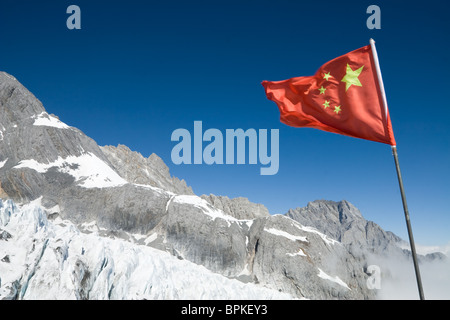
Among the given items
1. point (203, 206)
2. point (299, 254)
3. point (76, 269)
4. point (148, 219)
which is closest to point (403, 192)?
point (76, 269)

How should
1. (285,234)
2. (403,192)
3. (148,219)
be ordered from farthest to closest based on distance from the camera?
(285,234) → (148,219) → (403,192)

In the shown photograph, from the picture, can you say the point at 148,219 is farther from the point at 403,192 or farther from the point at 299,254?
the point at 403,192

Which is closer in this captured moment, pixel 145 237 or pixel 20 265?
pixel 20 265

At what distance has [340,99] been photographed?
44.1 ft

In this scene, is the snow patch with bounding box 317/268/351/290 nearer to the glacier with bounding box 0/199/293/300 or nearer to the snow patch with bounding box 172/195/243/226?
the snow patch with bounding box 172/195/243/226

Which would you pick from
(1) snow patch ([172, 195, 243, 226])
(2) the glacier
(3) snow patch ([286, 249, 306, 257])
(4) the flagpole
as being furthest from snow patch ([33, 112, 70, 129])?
(4) the flagpole

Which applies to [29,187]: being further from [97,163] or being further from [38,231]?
[38,231]

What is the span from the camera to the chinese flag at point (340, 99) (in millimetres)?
12133

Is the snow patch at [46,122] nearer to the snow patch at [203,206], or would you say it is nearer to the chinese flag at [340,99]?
the snow patch at [203,206]

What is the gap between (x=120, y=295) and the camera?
24.4m

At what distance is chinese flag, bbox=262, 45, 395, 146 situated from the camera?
39.8 ft

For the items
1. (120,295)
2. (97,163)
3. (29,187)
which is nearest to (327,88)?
(120,295)

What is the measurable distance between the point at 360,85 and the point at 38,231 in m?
23.6

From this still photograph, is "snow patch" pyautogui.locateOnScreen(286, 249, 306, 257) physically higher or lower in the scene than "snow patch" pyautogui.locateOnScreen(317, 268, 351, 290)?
higher
